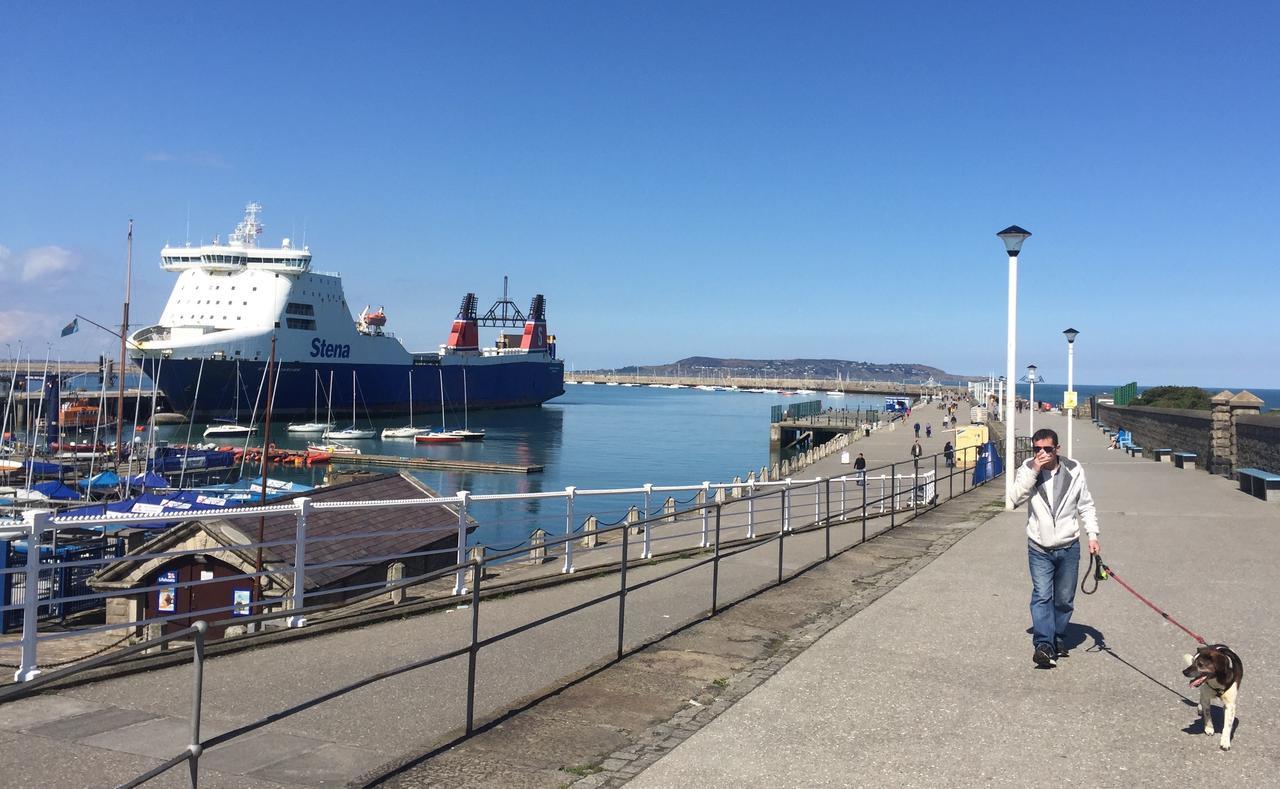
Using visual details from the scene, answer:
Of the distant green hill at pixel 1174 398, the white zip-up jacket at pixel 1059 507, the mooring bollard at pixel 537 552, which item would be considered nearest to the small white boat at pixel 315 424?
the distant green hill at pixel 1174 398

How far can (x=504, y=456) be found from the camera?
200ft

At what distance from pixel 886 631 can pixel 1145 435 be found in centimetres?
3569

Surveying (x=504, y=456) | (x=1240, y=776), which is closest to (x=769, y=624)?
(x=1240, y=776)

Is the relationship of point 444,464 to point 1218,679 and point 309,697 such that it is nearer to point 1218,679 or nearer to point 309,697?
point 309,697

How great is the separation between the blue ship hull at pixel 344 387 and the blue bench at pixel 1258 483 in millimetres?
60776

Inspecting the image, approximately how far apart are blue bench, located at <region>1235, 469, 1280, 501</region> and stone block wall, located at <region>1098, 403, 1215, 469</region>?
5.45 m

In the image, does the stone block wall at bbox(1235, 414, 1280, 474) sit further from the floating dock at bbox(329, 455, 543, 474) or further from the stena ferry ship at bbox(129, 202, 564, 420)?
the stena ferry ship at bbox(129, 202, 564, 420)

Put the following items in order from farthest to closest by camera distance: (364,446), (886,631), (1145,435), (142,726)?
(364,446), (1145,435), (886,631), (142,726)

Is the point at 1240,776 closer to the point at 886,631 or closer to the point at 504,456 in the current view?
the point at 886,631

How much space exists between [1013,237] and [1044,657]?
38.9ft

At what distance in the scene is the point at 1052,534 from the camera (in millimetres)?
6297

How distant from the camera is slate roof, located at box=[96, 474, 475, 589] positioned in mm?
10648

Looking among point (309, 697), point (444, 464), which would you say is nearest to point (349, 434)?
point (444, 464)

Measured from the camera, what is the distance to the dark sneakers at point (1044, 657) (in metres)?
6.22
